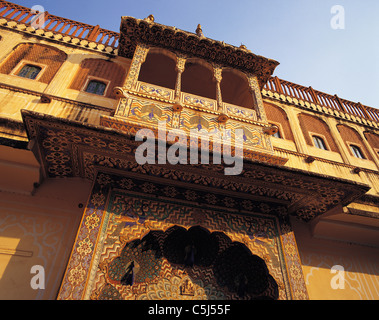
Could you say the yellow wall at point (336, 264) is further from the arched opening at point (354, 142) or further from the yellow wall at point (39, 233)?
the yellow wall at point (39, 233)

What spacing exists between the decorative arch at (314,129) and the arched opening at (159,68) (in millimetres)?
4441

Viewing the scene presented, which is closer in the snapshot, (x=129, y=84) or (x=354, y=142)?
(x=129, y=84)

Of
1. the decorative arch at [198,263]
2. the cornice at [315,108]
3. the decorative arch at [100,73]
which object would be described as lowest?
the decorative arch at [198,263]

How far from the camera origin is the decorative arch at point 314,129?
798 cm

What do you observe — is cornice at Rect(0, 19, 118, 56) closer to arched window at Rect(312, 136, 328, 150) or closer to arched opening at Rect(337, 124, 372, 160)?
arched window at Rect(312, 136, 328, 150)

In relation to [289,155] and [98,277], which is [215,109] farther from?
[98,277]

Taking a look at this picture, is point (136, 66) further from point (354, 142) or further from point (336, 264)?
point (354, 142)

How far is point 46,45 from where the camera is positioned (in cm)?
737

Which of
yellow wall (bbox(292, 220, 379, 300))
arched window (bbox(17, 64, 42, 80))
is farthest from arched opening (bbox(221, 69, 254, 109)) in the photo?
arched window (bbox(17, 64, 42, 80))

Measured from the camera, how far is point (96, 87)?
6730mm

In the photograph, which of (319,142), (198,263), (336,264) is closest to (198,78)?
(319,142)

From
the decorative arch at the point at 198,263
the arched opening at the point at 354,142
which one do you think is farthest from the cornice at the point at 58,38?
the arched opening at the point at 354,142

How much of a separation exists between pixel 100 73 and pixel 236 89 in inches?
154

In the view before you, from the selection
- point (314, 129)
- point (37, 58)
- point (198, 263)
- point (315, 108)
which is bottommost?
point (198, 263)
